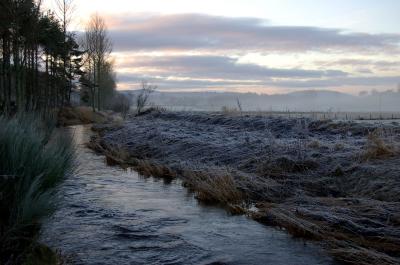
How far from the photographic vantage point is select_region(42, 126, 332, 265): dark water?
26.4ft

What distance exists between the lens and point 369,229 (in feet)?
29.5

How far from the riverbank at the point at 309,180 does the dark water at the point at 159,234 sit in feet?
1.90

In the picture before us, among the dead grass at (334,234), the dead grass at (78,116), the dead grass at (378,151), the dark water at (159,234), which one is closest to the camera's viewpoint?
the dead grass at (334,234)

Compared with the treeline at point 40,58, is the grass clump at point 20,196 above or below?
below

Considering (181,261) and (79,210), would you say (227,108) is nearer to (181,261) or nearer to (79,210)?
(79,210)

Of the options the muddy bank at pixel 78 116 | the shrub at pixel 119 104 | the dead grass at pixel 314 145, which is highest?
the shrub at pixel 119 104

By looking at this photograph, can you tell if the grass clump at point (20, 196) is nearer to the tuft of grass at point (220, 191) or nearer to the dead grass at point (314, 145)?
the tuft of grass at point (220, 191)

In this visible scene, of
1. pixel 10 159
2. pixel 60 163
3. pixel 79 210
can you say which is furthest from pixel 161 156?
pixel 10 159

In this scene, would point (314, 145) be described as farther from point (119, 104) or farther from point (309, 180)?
point (119, 104)

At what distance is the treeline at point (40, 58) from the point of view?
31.9 meters

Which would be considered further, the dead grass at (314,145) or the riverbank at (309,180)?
the dead grass at (314,145)

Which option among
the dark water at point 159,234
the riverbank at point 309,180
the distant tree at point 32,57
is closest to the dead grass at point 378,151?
the riverbank at point 309,180

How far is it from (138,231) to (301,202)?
391cm

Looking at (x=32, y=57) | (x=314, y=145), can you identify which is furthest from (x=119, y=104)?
(x=314, y=145)
